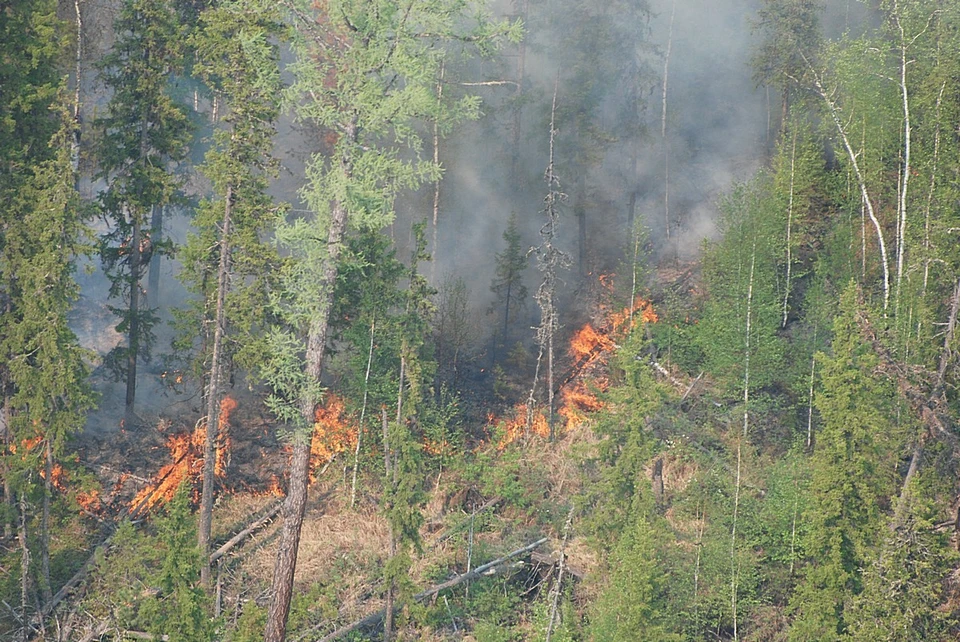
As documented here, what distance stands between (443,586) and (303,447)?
286 inches

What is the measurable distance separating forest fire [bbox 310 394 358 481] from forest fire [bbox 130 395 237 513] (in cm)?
260

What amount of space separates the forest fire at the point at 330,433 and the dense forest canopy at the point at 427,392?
0.12 meters

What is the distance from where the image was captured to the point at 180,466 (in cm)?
2975

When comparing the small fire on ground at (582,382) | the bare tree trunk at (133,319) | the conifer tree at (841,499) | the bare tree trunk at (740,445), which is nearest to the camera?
the conifer tree at (841,499)

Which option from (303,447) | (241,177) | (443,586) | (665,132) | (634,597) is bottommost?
(443,586)

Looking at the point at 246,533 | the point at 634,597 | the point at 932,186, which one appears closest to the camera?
the point at 634,597

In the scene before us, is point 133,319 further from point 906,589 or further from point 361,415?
point 906,589

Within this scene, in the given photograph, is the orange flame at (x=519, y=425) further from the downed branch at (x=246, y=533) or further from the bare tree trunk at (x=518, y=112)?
the bare tree trunk at (x=518, y=112)

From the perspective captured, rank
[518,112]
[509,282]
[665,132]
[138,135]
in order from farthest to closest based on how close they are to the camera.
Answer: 1. [665,132]
2. [518,112]
3. [509,282]
4. [138,135]

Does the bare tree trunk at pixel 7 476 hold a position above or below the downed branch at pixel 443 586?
above

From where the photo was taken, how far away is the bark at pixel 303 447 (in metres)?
19.2

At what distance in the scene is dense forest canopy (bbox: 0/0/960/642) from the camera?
19.8 metres

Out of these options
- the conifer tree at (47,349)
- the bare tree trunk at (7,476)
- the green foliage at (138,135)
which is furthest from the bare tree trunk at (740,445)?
the green foliage at (138,135)

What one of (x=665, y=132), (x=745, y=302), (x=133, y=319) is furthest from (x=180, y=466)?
(x=665, y=132)
